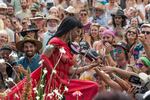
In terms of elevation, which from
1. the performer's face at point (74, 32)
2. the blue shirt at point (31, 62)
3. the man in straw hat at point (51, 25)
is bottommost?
the blue shirt at point (31, 62)

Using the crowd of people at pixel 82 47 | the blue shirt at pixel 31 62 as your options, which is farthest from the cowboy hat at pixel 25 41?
the blue shirt at pixel 31 62

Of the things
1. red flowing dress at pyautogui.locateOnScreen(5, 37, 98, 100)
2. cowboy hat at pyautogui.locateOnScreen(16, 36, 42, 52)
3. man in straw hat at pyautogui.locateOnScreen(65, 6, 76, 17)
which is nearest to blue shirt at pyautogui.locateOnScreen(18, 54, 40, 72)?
cowboy hat at pyautogui.locateOnScreen(16, 36, 42, 52)

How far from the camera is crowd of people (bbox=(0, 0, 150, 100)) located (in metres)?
8.59

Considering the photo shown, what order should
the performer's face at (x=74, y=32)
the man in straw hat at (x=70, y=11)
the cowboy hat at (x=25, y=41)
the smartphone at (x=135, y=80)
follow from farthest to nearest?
the man in straw hat at (x=70, y=11)
the cowboy hat at (x=25, y=41)
the performer's face at (x=74, y=32)
the smartphone at (x=135, y=80)

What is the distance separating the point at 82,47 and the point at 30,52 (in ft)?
3.82

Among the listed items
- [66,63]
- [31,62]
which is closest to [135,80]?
[66,63]

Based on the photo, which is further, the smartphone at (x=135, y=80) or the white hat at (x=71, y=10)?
the white hat at (x=71, y=10)

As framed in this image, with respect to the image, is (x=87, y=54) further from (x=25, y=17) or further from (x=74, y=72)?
(x=25, y=17)

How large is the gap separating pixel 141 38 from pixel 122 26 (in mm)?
2805

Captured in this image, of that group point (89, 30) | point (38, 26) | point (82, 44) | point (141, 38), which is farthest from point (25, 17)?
point (141, 38)

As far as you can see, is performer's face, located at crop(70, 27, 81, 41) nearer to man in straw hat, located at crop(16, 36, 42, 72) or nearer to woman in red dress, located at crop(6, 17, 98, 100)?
woman in red dress, located at crop(6, 17, 98, 100)

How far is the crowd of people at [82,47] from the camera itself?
28.2 ft

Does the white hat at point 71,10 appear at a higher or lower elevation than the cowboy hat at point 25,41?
higher

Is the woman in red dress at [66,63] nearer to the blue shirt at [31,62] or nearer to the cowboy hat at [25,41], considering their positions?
the blue shirt at [31,62]
